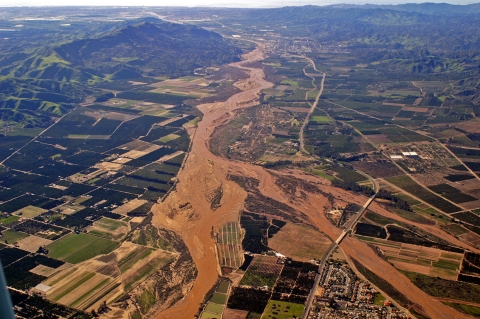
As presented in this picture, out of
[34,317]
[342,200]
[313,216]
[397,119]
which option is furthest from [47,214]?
[397,119]

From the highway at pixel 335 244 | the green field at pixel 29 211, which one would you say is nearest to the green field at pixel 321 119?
the highway at pixel 335 244

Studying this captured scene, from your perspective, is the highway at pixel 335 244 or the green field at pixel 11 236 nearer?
the highway at pixel 335 244

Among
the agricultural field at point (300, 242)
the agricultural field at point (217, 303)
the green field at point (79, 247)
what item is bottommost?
the agricultural field at point (217, 303)

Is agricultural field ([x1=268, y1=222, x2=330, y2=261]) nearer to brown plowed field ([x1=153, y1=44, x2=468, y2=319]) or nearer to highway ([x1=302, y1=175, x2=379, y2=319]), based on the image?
highway ([x1=302, y1=175, x2=379, y2=319])

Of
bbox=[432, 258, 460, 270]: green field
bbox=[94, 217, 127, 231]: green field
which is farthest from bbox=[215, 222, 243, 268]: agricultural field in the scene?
bbox=[432, 258, 460, 270]: green field

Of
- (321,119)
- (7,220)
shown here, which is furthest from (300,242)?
(321,119)

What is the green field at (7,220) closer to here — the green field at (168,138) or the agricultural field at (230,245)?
the agricultural field at (230,245)
